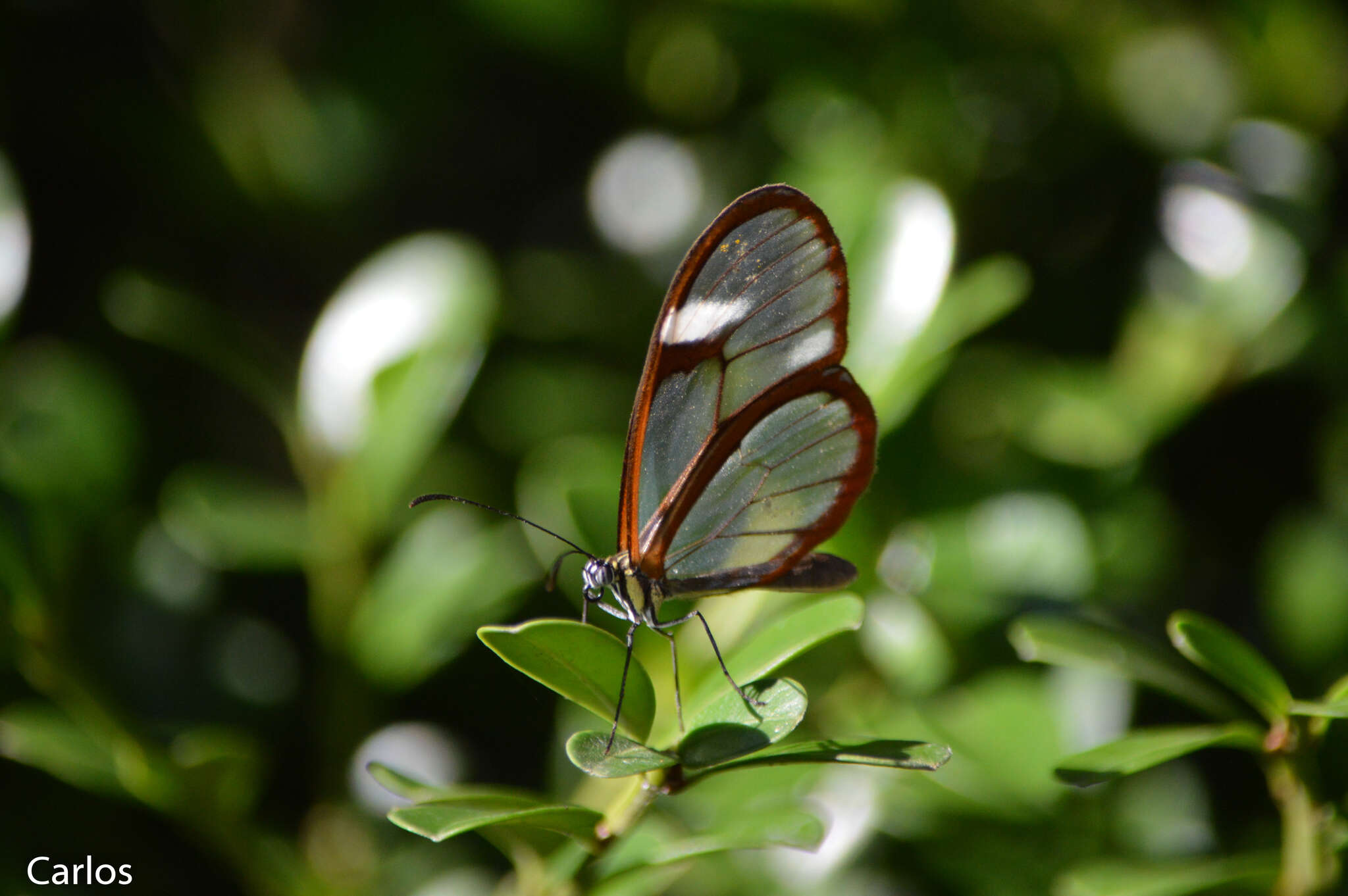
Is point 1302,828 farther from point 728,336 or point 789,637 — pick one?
point 728,336

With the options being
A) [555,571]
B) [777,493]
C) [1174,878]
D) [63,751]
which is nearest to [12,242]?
[63,751]

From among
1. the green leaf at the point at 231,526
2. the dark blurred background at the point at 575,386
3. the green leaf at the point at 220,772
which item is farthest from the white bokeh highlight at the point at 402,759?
the green leaf at the point at 231,526

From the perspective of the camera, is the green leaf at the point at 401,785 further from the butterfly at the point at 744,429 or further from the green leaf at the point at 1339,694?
the green leaf at the point at 1339,694

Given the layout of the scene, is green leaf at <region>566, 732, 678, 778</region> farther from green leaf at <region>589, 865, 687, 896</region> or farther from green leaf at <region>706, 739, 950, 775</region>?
green leaf at <region>589, 865, 687, 896</region>

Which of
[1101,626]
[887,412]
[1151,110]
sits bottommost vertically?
[1101,626]

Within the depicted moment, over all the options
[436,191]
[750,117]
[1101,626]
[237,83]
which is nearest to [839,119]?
[750,117]

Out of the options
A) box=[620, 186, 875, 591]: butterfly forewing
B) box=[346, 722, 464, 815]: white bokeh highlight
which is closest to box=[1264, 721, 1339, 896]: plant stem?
box=[620, 186, 875, 591]: butterfly forewing

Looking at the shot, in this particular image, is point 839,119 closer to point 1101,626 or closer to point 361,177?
point 361,177
